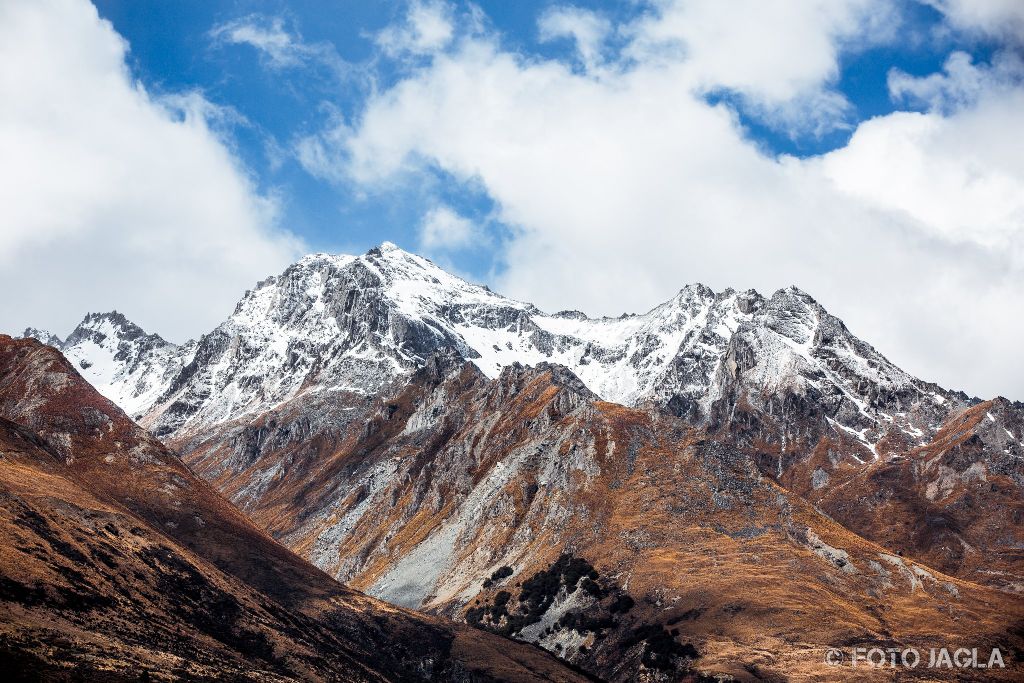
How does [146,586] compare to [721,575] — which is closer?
[146,586]

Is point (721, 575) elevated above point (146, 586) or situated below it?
above

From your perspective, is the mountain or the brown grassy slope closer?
the mountain

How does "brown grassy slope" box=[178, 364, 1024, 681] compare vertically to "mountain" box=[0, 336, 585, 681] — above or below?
above

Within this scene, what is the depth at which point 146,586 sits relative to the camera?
102m

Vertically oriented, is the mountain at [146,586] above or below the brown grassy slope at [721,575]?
below

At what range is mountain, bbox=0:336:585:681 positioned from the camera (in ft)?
265

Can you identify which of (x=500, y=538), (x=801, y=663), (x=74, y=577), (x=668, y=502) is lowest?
(x=74, y=577)

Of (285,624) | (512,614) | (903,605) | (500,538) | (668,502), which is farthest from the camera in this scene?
(500,538)

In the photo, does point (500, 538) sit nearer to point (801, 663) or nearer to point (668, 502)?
point (668, 502)

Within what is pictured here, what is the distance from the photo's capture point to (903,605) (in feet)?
458

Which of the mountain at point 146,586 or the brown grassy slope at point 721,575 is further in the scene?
the brown grassy slope at point 721,575

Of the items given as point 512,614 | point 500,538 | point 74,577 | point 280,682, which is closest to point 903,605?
point 512,614

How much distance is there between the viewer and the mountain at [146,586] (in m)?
80.8

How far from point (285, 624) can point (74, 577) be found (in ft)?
105
